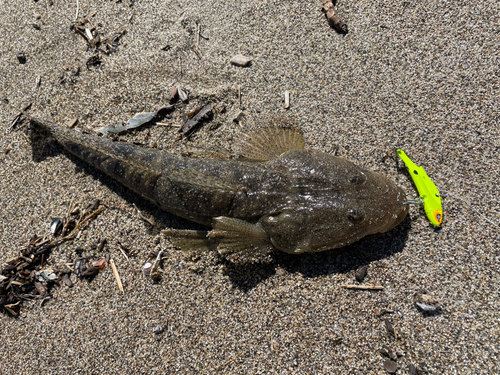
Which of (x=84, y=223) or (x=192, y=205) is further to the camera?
(x=84, y=223)

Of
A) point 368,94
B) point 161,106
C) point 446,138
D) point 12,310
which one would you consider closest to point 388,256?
point 446,138

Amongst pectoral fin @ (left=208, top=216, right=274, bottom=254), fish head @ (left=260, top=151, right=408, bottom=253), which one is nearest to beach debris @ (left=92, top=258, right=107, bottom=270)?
pectoral fin @ (left=208, top=216, right=274, bottom=254)

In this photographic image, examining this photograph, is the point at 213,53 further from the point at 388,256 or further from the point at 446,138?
the point at 388,256

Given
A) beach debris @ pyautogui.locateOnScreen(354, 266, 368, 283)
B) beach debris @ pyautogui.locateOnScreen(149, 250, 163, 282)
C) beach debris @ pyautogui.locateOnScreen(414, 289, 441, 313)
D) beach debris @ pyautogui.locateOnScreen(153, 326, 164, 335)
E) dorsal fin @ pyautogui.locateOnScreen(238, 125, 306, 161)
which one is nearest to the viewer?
beach debris @ pyautogui.locateOnScreen(414, 289, 441, 313)

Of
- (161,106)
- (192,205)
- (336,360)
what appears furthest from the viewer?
(161,106)

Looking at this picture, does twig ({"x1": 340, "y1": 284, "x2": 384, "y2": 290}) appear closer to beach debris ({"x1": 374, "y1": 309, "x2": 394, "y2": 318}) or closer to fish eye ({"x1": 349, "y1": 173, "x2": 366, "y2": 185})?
beach debris ({"x1": 374, "y1": 309, "x2": 394, "y2": 318})

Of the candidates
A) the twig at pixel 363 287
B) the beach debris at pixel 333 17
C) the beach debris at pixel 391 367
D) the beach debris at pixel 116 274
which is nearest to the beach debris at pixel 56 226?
the beach debris at pixel 116 274

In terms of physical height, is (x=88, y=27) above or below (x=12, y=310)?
above
